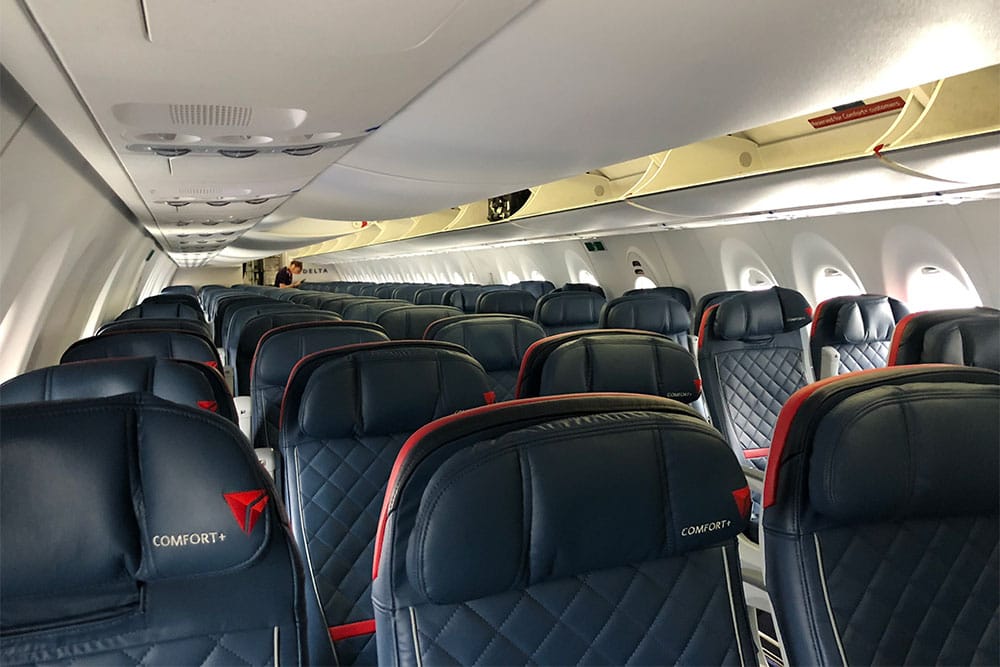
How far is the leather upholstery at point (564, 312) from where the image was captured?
734cm

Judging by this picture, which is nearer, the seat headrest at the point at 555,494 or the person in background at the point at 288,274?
the seat headrest at the point at 555,494

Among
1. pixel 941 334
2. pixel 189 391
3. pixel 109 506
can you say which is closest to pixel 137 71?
pixel 189 391

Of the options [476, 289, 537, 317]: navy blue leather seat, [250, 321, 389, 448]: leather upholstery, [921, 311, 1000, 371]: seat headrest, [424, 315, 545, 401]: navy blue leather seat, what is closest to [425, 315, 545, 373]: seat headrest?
[424, 315, 545, 401]: navy blue leather seat

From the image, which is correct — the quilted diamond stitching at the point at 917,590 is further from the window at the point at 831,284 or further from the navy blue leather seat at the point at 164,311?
the navy blue leather seat at the point at 164,311

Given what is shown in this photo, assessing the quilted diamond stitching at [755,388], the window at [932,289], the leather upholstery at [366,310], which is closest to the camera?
the quilted diamond stitching at [755,388]

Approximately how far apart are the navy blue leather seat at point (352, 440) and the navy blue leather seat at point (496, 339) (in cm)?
156

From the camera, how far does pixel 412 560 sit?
1.46 metres

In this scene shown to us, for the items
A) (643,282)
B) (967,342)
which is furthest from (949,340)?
(643,282)

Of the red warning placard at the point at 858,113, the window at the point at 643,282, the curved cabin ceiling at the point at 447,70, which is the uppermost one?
the red warning placard at the point at 858,113

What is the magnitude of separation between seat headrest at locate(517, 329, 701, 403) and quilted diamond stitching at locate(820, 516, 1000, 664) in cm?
152

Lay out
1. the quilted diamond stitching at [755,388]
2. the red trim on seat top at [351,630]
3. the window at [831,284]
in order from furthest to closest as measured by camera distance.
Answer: the window at [831,284] → the quilted diamond stitching at [755,388] → the red trim on seat top at [351,630]

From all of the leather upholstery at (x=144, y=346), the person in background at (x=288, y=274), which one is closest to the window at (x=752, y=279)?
the leather upholstery at (x=144, y=346)

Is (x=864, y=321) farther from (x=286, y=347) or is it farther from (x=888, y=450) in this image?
(x=888, y=450)

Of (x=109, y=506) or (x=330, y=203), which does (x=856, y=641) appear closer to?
(x=109, y=506)
